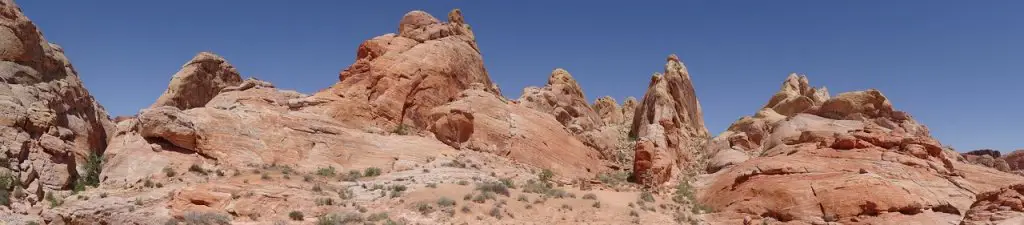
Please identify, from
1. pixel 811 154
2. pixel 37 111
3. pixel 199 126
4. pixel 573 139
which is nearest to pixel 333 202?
pixel 199 126

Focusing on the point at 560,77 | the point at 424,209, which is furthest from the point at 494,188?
the point at 560,77

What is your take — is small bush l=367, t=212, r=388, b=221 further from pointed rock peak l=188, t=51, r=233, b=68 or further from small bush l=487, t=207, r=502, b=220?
pointed rock peak l=188, t=51, r=233, b=68

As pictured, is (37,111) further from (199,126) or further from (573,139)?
(573,139)

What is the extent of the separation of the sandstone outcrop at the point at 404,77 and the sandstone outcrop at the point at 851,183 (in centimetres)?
1744

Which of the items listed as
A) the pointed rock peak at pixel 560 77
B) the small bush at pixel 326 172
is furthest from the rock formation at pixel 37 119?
the pointed rock peak at pixel 560 77

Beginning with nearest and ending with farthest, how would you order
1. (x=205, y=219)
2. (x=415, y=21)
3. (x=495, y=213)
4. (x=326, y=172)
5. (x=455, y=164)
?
(x=205, y=219)
(x=495, y=213)
(x=326, y=172)
(x=455, y=164)
(x=415, y=21)

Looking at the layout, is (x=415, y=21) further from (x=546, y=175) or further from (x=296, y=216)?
(x=296, y=216)

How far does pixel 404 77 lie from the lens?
131 feet

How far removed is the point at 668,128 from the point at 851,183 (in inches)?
619

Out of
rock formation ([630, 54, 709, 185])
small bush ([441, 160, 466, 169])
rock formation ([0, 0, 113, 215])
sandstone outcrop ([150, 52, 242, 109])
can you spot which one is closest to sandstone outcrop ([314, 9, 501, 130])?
small bush ([441, 160, 466, 169])

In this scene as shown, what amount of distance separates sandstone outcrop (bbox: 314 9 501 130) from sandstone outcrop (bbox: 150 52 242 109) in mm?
13825

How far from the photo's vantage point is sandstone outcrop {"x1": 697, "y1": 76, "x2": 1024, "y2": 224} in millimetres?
25203

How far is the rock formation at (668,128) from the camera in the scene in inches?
1394

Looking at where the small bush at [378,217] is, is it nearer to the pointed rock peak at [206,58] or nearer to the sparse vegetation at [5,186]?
the sparse vegetation at [5,186]
